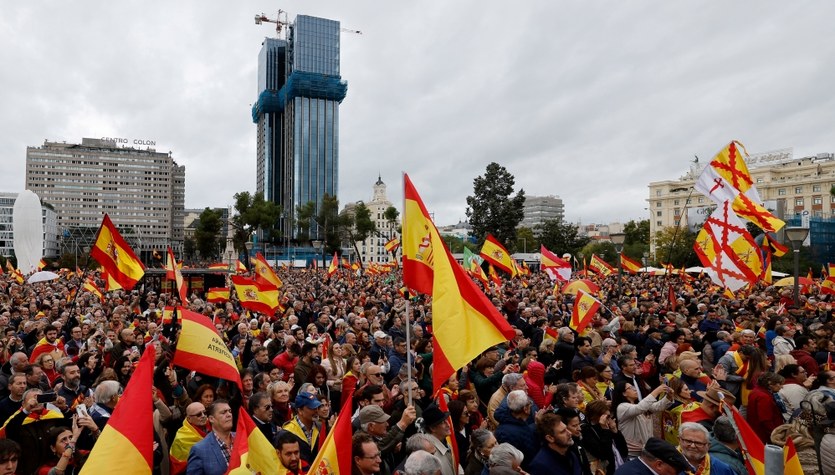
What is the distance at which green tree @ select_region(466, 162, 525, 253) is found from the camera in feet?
192

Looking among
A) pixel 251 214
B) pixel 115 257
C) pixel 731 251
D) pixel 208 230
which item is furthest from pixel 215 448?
pixel 208 230

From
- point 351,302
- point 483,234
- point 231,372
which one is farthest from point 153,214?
point 231,372

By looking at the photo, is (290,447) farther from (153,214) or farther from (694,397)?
(153,214)

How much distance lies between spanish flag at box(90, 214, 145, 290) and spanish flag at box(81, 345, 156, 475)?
28.0ft

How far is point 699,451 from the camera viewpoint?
427cm

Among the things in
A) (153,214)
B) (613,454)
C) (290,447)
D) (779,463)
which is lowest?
(613,454)

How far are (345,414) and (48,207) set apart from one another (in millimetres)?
178637

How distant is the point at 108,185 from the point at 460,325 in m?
187

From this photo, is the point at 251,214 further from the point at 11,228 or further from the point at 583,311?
the point at 11,228

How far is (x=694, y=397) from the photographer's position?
650 centimetres

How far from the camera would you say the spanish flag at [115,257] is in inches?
471

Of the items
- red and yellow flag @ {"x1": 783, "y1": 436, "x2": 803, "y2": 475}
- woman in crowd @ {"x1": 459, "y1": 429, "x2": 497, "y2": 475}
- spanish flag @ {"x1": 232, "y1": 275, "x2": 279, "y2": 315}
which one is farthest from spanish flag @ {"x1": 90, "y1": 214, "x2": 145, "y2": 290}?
Answer: red and yellow flag @ {"x1": 783, "y1": 436, "x2": 803, "y2": 475}

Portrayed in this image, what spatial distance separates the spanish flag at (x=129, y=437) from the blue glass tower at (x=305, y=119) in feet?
421

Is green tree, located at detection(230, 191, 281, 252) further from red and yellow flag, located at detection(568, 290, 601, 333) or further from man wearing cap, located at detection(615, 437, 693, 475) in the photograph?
man wearing cap, located at detection(615, 437, 693, 475)
